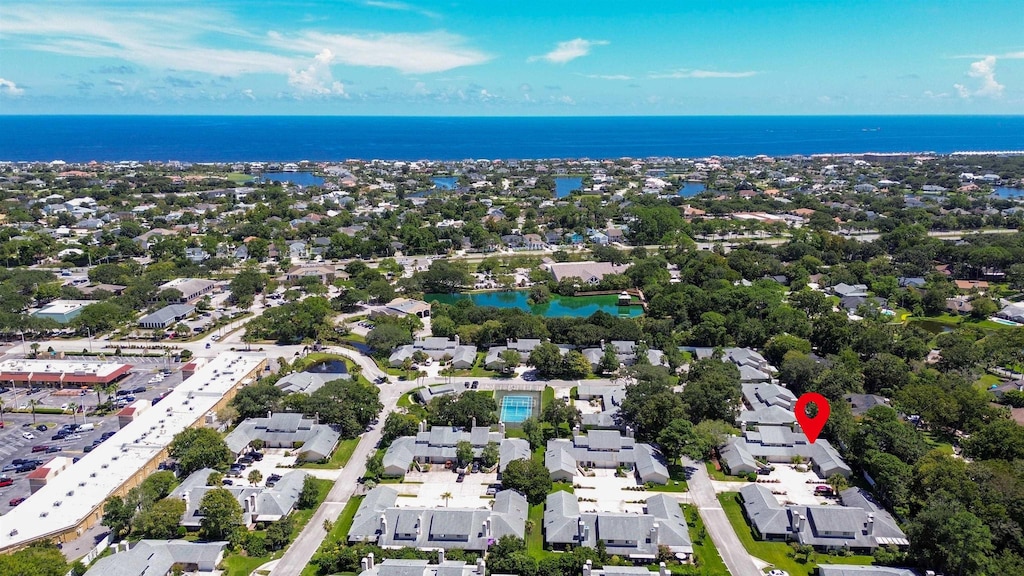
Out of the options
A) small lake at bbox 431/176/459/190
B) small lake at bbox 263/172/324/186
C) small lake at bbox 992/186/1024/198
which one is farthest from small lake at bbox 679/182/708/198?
small lake at bbox 263/172/324/186

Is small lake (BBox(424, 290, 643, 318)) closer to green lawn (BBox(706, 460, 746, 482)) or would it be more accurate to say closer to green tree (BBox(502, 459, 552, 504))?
green lawn (BBox(706, 460, 746, 482))

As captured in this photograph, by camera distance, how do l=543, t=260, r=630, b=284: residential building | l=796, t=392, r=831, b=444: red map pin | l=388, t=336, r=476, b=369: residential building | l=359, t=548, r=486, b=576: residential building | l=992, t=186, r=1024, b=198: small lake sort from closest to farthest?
l=359, t=548, r=486, b=576: residential building
l=796, t=392, r=831, b=444: red map pin
l=388, t=336, r=476, b=369: residential building
l=543, t=260, r=630, b=284: residential building
l=992, t=186, r=1024, b=198: small lake

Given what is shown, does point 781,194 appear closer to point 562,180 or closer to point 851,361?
point 562,180

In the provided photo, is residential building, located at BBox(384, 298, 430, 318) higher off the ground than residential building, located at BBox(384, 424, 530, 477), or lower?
higher

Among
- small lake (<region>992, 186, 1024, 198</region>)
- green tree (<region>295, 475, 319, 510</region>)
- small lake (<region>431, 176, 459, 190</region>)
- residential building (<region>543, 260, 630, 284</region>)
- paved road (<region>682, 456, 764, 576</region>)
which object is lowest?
paved road (<region>682, 456, 764, 576</region>)

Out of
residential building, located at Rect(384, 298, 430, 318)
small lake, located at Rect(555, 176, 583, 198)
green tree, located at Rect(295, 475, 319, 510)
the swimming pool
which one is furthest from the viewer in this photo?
small lake, located at Rect(555, 176, 583, 198)

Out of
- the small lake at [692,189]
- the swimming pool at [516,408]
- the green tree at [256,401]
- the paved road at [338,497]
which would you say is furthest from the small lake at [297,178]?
the swimming pool at [516,408]

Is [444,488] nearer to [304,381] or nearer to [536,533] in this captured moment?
[536,533]
